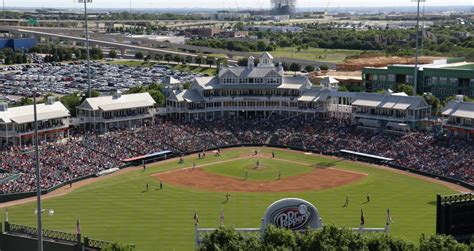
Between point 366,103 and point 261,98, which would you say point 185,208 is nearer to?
point 366,103

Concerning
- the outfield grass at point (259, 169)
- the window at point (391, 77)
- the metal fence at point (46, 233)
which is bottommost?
the outfield grass at point (259, 169)

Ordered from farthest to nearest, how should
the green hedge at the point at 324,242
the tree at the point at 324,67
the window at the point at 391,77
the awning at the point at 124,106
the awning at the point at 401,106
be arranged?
the tree at the point at 324,67 → the window at the point at 391,77 → the awning at the point at 124,106 → the awning at the point at 401,106 → the green hedge at the point at 324,242

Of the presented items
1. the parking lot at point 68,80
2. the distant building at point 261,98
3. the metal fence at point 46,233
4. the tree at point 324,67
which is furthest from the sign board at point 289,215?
the tree at point 324,67

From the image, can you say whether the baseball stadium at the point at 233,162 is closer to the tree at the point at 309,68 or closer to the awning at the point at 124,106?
the awning at the point at 124,106

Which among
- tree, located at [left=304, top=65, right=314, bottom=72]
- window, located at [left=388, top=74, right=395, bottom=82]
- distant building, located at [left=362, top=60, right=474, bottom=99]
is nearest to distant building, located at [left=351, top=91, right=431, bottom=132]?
distant building, located at [left=362, top=60, right=474, bottom=99]

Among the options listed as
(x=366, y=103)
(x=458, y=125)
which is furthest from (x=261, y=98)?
(x=458, y=125)

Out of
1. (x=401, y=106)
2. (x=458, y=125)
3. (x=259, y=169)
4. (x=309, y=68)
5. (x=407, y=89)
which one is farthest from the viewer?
(x=309, y=68)
